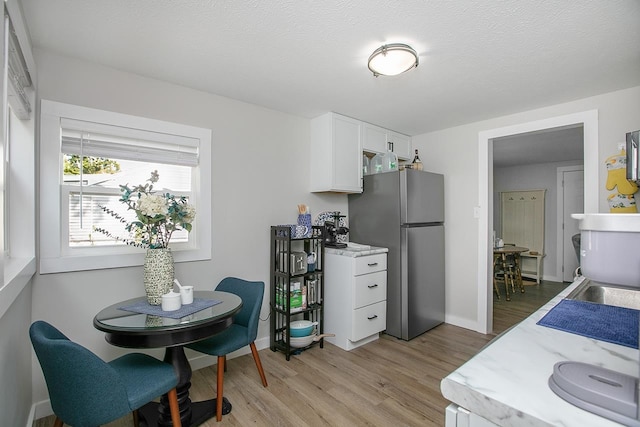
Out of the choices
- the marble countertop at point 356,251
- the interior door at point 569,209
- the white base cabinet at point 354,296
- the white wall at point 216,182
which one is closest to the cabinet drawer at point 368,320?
the white base cabinet at point 354,296

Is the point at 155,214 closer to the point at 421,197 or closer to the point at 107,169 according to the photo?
the point at 107,169

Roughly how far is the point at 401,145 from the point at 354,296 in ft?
6.55

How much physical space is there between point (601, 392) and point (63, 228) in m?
2.61

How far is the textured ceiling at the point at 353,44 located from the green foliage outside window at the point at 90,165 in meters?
0.65

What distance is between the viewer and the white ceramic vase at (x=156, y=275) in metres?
1.83

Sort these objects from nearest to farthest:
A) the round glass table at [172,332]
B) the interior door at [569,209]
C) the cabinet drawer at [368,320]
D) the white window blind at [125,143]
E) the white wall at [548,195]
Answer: the round glass table at [172,332] → the white window blind at [125,143] → the cabinet drawer at [368,320] → the interior door at [569,209] → the white wall at [548,195]

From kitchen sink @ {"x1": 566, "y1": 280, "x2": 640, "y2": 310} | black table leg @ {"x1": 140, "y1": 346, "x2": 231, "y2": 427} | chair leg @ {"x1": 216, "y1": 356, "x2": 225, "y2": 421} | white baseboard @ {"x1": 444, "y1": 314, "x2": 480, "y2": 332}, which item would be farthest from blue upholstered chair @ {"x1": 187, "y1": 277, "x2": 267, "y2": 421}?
white baseboard @ {"x1": 444, "y1": 314, "x2": 480, "y2": 332}

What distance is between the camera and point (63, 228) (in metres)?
1.99

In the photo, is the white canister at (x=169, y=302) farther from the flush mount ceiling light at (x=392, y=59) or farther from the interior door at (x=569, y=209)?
the interior door at (x=569, y=209)

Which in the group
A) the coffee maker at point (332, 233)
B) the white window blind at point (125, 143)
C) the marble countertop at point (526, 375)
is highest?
the white window blind at point (125, 143)

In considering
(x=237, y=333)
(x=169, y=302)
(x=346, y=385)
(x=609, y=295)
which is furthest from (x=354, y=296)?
(x=609, y=295)

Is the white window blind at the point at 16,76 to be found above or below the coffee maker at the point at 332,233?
above

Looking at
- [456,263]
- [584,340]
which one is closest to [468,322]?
[456,263]

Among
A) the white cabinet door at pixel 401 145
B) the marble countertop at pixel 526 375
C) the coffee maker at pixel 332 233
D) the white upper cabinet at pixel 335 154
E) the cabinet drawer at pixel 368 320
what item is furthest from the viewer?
the white cabinet door at pixel 401 145
